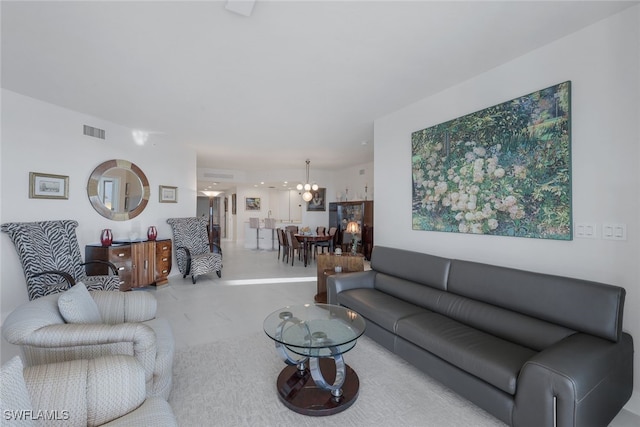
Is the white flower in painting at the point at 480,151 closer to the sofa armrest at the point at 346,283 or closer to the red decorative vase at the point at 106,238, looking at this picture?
the sofa armrest at the point at 346,283

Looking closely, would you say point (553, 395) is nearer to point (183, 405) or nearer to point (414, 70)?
point (183, 405)

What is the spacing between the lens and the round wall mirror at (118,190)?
14.2 ft

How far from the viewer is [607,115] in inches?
79.5

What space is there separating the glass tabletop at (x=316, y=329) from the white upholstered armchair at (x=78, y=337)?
2.44 feet

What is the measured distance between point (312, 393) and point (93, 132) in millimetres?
4838

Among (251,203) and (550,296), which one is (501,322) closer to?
(550,296)

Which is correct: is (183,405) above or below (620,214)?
below

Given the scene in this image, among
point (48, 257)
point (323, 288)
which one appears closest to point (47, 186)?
point (48, 257)

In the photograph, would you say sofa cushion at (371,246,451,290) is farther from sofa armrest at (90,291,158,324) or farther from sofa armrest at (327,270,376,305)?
sofa armrest at (90,291,158,324)

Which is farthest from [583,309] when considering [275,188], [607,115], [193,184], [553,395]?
[275,188]

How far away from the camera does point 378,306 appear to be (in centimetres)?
268

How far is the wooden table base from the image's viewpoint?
1849 millimetres

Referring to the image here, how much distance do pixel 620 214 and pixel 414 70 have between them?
2.03 m

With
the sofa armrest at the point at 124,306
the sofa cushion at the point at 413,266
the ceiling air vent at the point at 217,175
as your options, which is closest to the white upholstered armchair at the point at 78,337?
the sofa armrest at the point at 124,306
